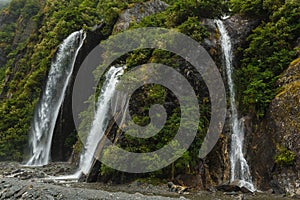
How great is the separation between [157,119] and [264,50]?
5880 millimetres

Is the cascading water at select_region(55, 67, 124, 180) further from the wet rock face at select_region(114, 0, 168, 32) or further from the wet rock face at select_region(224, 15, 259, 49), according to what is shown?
the wet rock face at select_region(224, 15, 259, 49)

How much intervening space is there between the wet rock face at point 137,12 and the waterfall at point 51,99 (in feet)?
9.71

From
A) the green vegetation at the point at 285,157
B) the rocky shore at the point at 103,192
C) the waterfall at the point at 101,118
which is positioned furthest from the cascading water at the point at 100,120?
the green vegetation at the point at 285,157

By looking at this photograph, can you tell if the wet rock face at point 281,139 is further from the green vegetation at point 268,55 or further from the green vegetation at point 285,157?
the green vegetation at point 268,55

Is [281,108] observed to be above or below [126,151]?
above

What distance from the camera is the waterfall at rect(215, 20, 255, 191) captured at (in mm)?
11906

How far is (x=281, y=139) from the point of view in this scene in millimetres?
11312

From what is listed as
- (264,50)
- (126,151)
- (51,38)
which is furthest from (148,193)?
(51,38)

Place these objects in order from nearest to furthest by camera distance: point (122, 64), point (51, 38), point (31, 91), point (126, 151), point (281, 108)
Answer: point (281, 108), point (126, 151), point (122, 64), point (31, 91), point (51, 38)

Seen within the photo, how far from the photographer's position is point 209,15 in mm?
17781

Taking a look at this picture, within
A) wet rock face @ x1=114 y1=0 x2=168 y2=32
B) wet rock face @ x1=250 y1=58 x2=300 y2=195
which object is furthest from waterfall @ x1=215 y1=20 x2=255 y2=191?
wet rock face @ x1=114 y1=0 x2=168 y2=32

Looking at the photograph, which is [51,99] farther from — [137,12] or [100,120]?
[137,12]

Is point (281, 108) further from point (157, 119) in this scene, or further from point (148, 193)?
point (148, 193)

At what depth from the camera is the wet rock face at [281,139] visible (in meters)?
10.6
